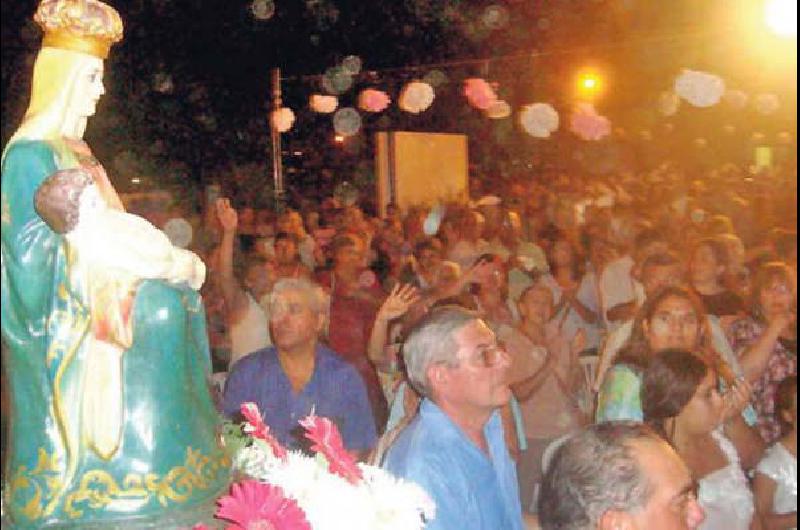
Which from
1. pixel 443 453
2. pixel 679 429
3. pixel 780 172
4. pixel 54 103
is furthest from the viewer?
pixel 780 172

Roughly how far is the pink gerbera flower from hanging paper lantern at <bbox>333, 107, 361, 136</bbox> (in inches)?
357

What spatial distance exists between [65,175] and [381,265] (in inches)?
170

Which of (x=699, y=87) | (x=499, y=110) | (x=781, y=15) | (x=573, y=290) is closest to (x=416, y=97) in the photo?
(x=499, y=110)

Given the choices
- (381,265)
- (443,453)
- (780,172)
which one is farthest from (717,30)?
(443,453)

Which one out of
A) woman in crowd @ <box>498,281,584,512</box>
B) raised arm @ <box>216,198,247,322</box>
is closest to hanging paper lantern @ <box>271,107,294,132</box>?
raised arm @ <box>216,198,247,322</box>

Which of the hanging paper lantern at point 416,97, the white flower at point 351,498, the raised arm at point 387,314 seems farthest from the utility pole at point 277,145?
the white flower at point 351,498

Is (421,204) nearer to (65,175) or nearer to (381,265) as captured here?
(381,265)

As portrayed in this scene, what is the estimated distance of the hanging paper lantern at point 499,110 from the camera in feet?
41.4

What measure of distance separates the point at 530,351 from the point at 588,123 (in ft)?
26.7

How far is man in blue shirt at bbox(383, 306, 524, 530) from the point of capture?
2.43m

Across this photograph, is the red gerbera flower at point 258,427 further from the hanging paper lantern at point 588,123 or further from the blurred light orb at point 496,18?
the hanging paper lantern at point 588,123

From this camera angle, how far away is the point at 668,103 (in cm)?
1236

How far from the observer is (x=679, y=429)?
3.10 meters

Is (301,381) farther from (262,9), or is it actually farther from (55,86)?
(262,9)
